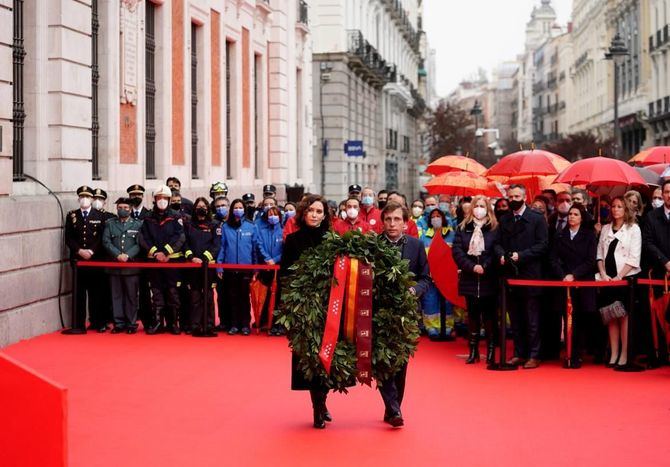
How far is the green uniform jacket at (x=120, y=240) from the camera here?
16.5 m

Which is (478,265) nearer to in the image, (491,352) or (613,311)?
(491,352)

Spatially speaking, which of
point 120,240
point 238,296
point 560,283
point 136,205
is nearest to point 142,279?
point 120,240

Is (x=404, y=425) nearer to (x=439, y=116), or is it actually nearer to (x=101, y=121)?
(x=101, y=121)

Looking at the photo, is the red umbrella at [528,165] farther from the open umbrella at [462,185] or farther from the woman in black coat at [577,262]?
the woman in black coat at [577,262]

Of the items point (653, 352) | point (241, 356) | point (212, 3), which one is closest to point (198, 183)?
point (212, 3)

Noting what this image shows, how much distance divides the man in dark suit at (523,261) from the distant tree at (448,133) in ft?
260

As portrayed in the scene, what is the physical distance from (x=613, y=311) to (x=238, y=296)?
515 centimetres

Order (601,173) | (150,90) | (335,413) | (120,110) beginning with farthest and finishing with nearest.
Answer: (150,90)
(120,110)
(601,173)
(335,413)

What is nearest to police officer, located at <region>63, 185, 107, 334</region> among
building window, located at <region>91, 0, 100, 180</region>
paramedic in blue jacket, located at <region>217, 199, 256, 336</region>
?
paramedic in blue jacket, located at <region>217, 199, 256, 336</region>

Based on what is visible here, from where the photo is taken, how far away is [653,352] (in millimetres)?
14156

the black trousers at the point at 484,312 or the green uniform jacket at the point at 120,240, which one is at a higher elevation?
the green uniform jacket at the point at 120,240

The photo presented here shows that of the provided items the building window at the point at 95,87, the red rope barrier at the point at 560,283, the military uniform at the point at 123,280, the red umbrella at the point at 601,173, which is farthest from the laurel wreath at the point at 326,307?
the building window at the point at 95,87

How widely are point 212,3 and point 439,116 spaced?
2837 inches

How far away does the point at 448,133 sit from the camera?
9669 cm
